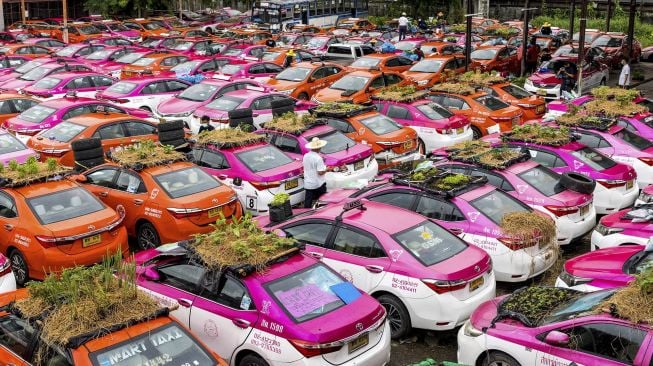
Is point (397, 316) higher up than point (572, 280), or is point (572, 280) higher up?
point (572, 280)

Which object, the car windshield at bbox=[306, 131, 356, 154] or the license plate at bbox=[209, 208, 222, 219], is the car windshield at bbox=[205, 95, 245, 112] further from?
the license plate at bbox=[209, 208, 222, 219]

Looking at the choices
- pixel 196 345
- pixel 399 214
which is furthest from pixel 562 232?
pixel 196 345

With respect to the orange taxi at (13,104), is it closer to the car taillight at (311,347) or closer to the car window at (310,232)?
the car window at (310,232)

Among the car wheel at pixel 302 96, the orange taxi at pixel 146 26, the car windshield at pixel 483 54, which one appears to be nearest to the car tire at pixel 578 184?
the car wheel at pixel 302 96

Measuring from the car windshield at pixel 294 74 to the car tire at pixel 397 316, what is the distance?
14.8 m

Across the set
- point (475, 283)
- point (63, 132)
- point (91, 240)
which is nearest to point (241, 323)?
A: point (475, 283)

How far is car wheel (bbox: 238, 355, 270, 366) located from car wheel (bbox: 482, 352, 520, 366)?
86.7 inches

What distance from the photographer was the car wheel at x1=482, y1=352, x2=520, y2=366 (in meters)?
7.21

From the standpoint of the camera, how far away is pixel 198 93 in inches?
785

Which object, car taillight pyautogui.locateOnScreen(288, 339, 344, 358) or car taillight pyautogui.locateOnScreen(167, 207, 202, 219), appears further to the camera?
car taillight pyautogui.locateOnScreen(167, 207, 202, 219)

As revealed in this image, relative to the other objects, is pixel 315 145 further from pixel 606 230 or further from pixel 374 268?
pixel 606 230

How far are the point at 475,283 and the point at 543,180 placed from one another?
11.9 feet

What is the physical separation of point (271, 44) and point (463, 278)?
80.4 ft

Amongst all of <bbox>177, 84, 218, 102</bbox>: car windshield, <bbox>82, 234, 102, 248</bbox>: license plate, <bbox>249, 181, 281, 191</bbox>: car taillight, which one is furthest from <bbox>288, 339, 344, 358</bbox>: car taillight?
<bbox>177, 84, 218, 102</bbox>: car windshield
